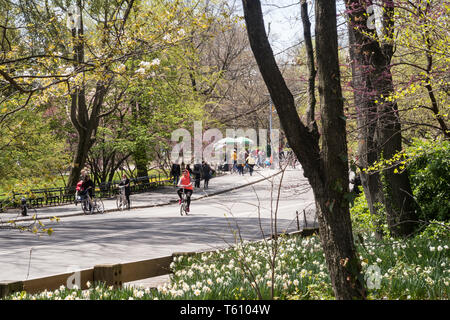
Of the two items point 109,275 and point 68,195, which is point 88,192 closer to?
point 68,195

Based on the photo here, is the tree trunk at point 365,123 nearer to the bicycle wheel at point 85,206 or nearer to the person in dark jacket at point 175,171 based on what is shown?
the bicycle wheel at point 85,206

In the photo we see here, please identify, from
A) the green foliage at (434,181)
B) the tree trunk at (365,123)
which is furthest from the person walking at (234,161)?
the green foliage at (434,181)

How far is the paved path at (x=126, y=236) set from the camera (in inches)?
457

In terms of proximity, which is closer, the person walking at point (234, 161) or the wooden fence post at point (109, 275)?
the wooden fence post at point (109, 275)

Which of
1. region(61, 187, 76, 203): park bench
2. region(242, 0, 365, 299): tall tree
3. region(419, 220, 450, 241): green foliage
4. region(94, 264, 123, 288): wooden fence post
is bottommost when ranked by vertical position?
region(419, 220, 450, 241): green foliage

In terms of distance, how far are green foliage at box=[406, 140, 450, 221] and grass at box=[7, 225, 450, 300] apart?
8.31 feet

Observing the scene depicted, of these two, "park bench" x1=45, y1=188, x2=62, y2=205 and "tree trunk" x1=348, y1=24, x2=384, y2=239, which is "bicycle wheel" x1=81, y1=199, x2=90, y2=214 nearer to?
"park bench" x1=45, y1=188, x2=62, y2=205

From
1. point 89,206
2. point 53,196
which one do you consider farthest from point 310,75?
point 53,196

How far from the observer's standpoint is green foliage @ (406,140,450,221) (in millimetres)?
10297

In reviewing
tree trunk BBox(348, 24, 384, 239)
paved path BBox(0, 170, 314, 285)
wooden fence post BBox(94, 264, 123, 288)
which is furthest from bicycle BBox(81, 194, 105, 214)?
wooden fence post BBox(94, 264, 123, 288)

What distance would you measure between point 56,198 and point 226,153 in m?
29.0

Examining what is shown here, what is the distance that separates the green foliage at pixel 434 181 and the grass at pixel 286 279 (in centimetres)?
253

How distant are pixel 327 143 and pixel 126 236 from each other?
12.5 metres
